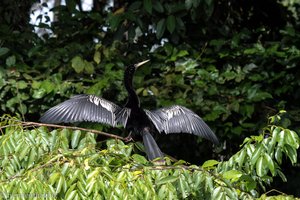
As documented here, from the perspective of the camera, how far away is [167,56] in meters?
5.77

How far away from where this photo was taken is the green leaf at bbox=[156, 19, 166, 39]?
5.68m

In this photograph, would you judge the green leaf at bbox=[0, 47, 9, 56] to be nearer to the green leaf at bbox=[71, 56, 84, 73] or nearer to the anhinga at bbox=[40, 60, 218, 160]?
the green leaf at bbox=[71, 56, 84, 73]

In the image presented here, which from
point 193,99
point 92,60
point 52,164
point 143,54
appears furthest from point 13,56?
point 52,164

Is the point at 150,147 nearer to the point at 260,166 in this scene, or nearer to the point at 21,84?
the point at 260,166

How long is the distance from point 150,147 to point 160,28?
6.34 ft

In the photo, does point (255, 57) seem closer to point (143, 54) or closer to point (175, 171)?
point (143, 54)

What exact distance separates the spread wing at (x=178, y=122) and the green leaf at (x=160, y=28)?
4.14ft

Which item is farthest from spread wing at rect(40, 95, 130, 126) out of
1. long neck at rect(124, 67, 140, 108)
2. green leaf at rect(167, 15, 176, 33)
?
green leaf at rect(167, 15, 176, 33)

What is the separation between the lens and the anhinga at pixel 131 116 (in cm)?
418

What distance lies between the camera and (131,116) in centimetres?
445

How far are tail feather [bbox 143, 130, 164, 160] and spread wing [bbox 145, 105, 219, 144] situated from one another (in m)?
0.16

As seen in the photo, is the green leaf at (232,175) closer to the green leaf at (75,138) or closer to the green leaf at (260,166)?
the green leaf at (260,166)

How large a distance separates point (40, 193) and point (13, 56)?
3215 mm

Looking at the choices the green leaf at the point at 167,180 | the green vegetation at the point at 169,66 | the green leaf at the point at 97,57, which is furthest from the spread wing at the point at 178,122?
the green leaf at the point at 167,180
